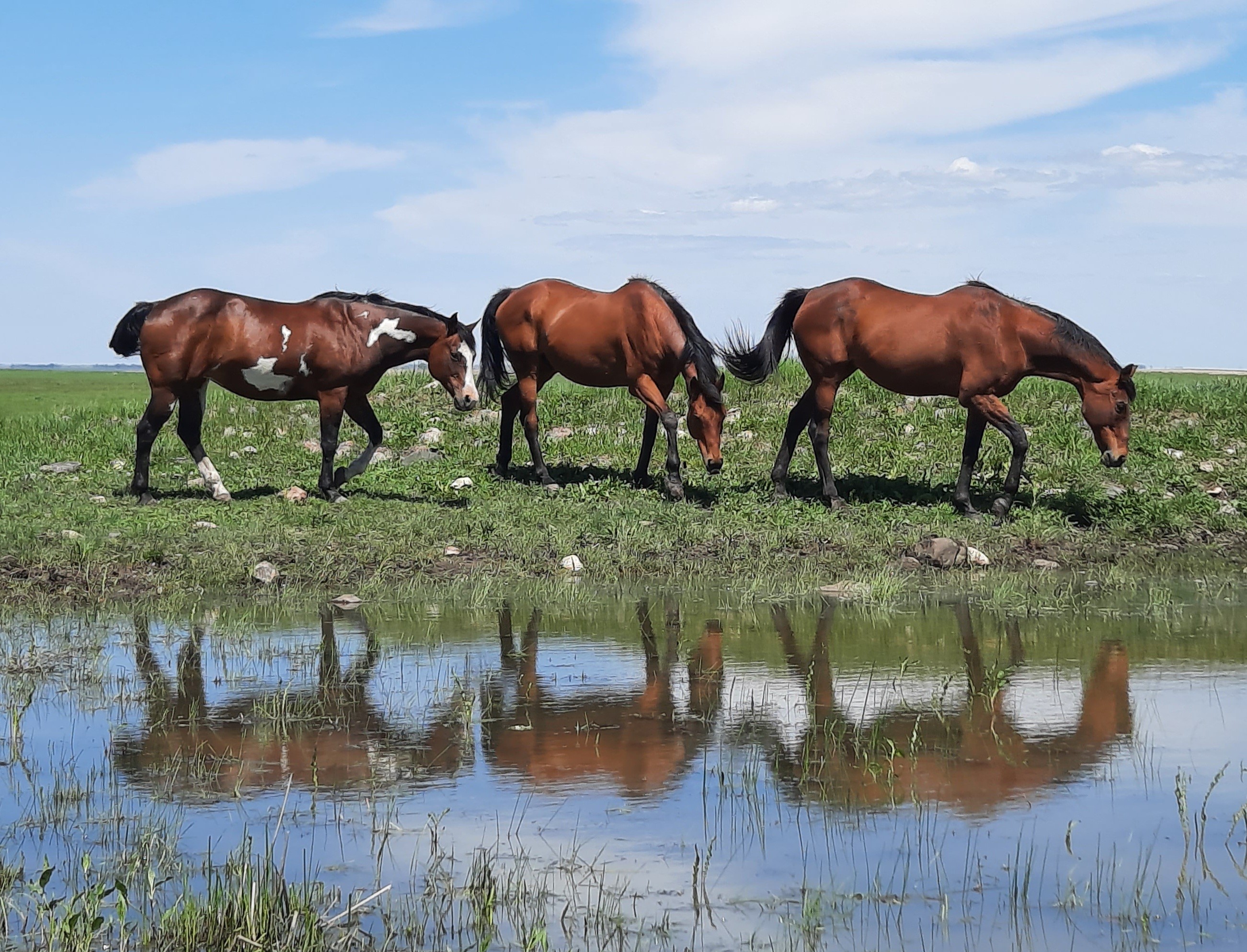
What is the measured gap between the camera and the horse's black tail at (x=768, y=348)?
13.8 m

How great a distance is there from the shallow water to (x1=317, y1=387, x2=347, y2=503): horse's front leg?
5006mm

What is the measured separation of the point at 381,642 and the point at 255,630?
2.96ft

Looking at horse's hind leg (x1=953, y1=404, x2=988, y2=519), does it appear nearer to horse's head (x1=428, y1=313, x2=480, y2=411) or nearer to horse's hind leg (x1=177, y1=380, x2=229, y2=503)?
horse's head (x1=428, y1=313, x2=480, y2=411)

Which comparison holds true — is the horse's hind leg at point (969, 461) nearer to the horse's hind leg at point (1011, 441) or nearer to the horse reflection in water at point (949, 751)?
the horse's hind leg at point (1011, 441)

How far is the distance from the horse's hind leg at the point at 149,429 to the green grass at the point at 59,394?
6529 millimetres

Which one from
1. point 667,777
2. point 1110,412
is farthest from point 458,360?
point 667,777

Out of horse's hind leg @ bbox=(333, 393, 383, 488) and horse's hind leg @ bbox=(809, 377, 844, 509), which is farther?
horse's hind leg @ bbox=(333, 393, 383, 488)

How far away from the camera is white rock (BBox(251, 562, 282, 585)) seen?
9.77 metres

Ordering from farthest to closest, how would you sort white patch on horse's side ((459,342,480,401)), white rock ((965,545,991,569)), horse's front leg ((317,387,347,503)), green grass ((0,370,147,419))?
1. green grass ((0,370,147,419))
2. white patch on horse's side ((459,342,480,401))
3. horse's front leg ((317,387,347,503))
4. white rock ((965,545,991,569))

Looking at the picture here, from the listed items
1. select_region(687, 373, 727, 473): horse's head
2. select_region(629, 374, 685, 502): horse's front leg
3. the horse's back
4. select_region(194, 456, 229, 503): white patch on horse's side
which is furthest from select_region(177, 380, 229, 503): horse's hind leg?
the horse's back

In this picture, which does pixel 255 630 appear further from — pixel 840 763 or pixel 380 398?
pixel 380 398

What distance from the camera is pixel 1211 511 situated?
1241cm

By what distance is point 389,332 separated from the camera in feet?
44.3

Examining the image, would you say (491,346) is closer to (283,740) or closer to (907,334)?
(907,334)
